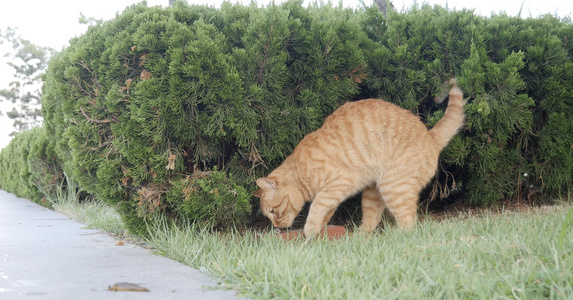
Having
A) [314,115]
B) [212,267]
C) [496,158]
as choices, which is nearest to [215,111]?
[314,115]

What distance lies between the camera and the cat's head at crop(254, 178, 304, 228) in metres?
4.60

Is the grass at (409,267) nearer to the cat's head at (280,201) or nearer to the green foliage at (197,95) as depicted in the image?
the cat's head at (280,201)

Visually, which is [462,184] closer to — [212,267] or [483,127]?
[483,127]

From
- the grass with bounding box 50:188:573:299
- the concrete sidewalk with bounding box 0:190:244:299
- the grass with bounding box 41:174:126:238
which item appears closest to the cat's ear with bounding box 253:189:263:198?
the grass with bounding box 50:188:573:299

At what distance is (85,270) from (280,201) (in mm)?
1961

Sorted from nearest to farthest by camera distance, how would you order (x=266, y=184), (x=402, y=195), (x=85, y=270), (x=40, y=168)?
(x=85, y=270), (x=266, y=184), (x=402, y=195), (x=40, y=168)

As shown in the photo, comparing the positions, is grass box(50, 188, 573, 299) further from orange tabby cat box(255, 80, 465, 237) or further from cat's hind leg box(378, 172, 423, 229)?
orange tabby cat box(255, 80, 465, 237)

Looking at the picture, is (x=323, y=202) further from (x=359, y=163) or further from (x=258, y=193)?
(x=258, y=193)

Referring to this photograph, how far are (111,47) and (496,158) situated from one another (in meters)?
4.54

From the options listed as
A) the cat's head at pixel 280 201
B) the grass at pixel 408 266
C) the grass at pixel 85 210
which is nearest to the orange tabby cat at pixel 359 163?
the cat's head at pixel 280 201

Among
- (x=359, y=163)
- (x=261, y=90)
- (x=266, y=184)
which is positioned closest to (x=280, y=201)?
(x=266, y=184)

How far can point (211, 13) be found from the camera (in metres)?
4.70

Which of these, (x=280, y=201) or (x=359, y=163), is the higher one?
(x=359, y=163)

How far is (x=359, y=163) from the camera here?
467 centimetres
